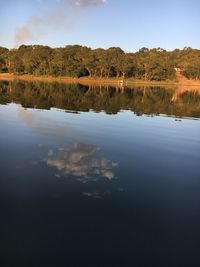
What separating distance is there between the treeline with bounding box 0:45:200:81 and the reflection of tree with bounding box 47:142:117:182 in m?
104

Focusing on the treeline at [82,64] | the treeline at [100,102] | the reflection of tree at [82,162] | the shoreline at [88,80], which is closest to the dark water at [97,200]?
the reflection of tree at [82,162]

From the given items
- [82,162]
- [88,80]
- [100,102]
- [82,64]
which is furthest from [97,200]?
[88,80]

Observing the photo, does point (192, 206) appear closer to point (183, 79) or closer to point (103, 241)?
point (103, 241)

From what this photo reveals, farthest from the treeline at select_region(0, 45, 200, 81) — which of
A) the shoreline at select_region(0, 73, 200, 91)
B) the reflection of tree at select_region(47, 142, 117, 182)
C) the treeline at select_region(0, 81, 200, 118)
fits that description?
the reflection of tree at select_region(47, 142, 117, 182)

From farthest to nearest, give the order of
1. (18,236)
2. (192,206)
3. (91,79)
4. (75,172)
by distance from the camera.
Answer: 1. (91,79)
2. (75,172)
3. (192,206)
4. (18,236)

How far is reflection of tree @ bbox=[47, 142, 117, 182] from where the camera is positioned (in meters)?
12.5

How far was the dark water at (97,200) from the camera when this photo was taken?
7.46 m

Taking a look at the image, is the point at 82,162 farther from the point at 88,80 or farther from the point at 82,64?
the point at 88,80

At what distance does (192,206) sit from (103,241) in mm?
3544

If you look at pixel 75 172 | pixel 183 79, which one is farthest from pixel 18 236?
pixel 183 79

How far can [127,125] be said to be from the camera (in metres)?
25.0

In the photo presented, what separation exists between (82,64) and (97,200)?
11177 centimetres

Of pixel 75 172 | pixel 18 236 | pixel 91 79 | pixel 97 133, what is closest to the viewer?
pixel 18 236

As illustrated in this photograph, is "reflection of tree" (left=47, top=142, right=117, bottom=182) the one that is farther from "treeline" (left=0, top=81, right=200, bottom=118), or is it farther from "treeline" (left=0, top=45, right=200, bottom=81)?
"treeline" (left=0, top=45, right=200, bottom=81)
